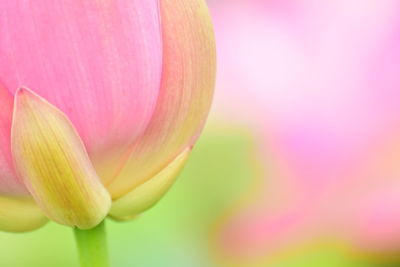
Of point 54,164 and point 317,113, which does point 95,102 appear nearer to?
point 54,164

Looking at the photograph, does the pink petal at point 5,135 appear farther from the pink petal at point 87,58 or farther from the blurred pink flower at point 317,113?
the blurred pink flower at point 317,113

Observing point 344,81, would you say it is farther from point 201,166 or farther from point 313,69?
point 201,166

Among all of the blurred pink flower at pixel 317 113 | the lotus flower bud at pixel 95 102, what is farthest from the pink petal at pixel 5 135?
→ the blurred pink flower at pixel 317 113

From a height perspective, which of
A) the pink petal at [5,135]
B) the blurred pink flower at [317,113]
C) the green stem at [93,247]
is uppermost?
the blurred pink flower at [317,113]

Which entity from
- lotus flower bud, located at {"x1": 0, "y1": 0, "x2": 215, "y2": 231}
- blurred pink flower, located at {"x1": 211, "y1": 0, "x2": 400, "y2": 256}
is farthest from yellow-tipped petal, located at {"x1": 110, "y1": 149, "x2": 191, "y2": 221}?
blurred pink flower, located at {"x1": 211, "y1": 0, "x2": 400, "y2": 256}

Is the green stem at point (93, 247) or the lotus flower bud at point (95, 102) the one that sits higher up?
the lotus flower bud at point (95, 102)

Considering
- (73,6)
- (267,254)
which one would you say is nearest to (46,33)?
(73,6)
